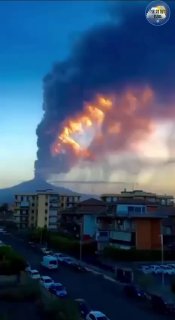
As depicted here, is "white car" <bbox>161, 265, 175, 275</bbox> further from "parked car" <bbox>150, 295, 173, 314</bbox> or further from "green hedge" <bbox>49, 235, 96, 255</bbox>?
"parked car" <bbox>150, 295, 173, 314</bbox>

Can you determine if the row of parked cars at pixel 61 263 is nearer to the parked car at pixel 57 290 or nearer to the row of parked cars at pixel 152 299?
the parked car at pixel 57 290

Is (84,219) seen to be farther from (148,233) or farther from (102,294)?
(102,294)

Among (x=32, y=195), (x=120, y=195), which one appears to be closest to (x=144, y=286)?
(x=120, y=195)

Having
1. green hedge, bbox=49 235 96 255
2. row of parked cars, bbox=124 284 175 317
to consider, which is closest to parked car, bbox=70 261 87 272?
green hedge, bbox=49 235 96 255

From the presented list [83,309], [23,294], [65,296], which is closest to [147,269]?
[65,296]

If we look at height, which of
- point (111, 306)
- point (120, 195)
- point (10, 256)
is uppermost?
point (120, 195)

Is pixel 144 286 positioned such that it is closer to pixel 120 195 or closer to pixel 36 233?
pixel 36 233
